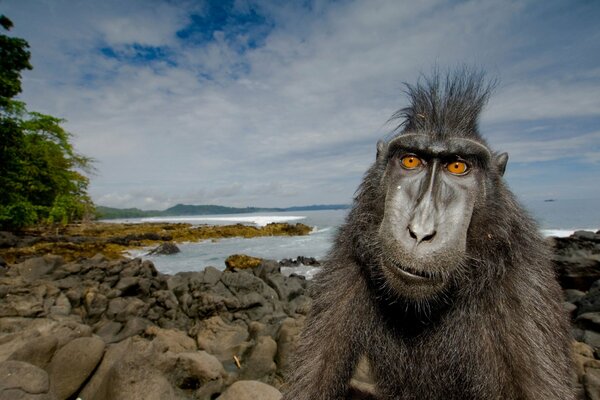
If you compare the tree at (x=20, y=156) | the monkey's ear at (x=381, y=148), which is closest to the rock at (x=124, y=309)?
the monkey's ear at (x=381, y=148)

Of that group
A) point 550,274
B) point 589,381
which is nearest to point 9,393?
point 550,274

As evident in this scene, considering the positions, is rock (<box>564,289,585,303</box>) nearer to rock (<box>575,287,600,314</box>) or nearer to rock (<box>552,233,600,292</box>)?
rock (<box>552,233,600,292</box>)

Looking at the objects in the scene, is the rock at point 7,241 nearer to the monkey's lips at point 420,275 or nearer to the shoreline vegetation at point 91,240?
the shoreline vegetation at point 91,240

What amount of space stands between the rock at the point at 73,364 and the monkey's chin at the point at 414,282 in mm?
4206

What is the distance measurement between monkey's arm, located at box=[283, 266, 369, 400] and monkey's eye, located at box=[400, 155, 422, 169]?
995mm

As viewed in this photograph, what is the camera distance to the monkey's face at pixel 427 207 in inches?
89.0

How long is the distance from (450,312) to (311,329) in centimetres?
114

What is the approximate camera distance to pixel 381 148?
9.83 feet

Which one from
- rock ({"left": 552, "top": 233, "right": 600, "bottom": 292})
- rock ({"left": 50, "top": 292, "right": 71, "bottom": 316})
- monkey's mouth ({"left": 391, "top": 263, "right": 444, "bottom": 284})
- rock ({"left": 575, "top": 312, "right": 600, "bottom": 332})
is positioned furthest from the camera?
rock ({"left": 552, "top": 233, "right": 600, "bottom": 292})

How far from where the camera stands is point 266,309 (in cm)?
1031

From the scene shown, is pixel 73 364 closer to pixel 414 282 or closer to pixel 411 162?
pixel 414 282

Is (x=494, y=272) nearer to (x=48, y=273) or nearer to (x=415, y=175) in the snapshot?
(x=415, y=175)

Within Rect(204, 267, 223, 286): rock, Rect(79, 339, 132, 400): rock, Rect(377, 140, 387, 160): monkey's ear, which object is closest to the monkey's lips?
Rect(377, 140, 387, 160): monkey's ear

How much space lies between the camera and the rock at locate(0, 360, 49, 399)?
3377 mm
